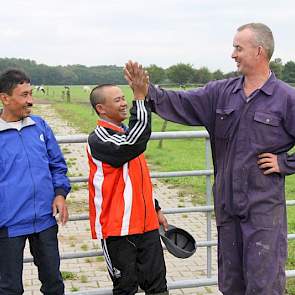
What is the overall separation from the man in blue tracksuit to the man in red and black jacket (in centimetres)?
26

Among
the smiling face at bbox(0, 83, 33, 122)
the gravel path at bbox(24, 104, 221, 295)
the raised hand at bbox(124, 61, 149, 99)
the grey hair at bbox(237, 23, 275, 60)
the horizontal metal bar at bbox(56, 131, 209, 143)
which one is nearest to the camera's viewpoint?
the raised hand at bbox(124, 61, 149, 99)

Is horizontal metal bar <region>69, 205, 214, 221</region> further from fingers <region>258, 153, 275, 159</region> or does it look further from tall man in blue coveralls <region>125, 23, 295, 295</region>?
fingers <region>258, 153, 275, 159</region>

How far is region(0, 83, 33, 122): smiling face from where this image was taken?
3201mm

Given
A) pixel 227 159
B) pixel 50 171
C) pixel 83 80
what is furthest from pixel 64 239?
pixel 83 80

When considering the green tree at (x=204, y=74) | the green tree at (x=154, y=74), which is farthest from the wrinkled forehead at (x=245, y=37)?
the green tree at (x=204, y=74)

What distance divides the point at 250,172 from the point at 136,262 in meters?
0.91

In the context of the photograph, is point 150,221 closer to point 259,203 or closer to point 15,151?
point 259,203

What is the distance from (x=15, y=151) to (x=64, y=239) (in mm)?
3303

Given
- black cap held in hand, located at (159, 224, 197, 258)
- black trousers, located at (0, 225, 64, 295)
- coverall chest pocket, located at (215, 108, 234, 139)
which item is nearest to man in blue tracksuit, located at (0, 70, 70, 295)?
black trousers, located at (0, 225, 64, 295)

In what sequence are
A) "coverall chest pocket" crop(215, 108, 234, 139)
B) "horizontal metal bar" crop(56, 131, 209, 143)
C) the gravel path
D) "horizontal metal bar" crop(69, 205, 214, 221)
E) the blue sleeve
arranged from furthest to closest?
the gravel path, "horizontal metal bar" crop(69, 205, 214, 221), "horizontal metal bar" crop(56, 131, 209, 143), the blue sleeve, "coverall chest pocket" crop(215, 108, 234, 139)

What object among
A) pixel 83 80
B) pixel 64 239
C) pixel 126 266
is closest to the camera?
pixel 126 266

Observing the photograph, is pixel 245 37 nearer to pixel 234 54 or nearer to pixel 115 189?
pixel 234 54

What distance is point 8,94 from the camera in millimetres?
3201

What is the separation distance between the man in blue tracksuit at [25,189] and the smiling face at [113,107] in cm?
39
